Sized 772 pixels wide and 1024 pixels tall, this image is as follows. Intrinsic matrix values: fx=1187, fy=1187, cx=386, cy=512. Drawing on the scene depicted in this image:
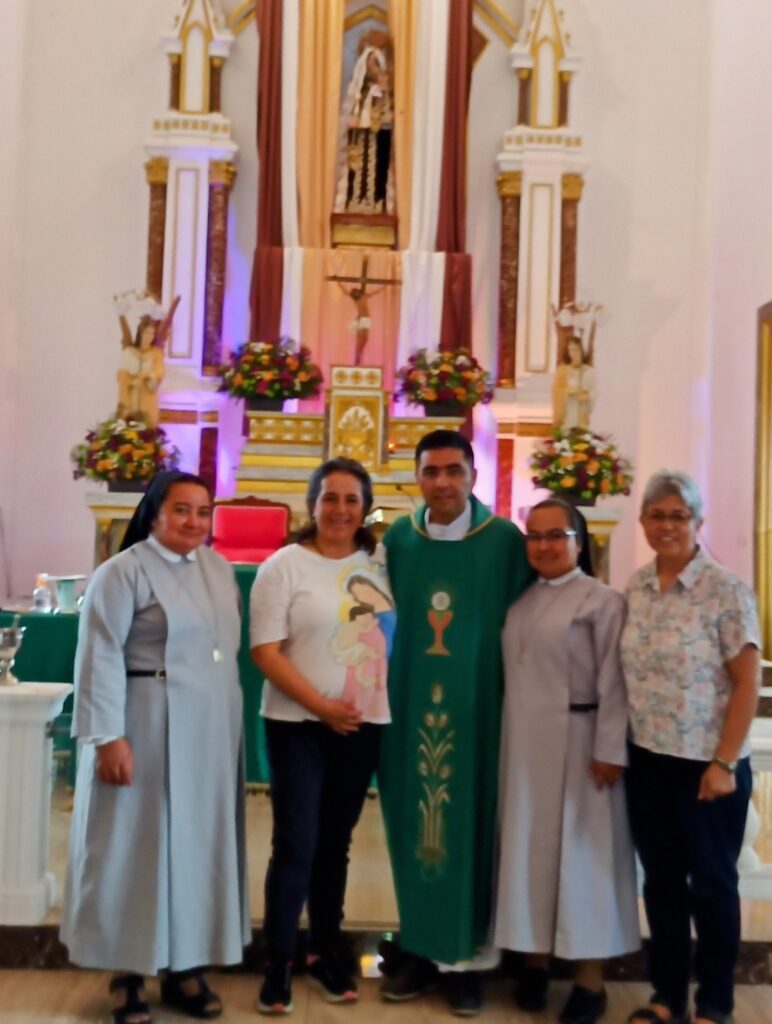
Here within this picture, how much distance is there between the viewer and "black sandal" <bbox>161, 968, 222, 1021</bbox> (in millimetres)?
3285

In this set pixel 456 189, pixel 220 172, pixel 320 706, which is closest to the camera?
pixel 320 706

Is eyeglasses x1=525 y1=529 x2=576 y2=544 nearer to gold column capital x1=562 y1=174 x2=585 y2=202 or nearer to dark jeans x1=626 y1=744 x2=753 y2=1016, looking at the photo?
dark jeans x1=626 y1=744 x2=753 y2=1016

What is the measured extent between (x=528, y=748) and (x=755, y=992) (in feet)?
3.79

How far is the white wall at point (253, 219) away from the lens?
10523mm

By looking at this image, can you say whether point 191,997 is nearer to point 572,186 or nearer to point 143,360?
point 143,360

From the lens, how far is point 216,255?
10461 mm

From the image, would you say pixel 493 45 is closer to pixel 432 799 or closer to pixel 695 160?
pixel 695 160

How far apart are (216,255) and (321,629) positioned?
25.4ft

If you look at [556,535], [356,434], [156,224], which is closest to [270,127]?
[156,224]

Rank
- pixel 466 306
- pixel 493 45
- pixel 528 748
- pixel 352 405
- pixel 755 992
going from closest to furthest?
1. pixel 528 748
2. pixel 755 992
3. pixel 352 405
4. pixel 466 306
5. pixel 493 45

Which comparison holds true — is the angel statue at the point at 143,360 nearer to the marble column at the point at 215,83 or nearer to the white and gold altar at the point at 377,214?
the white and gold altar at the point at 377,214

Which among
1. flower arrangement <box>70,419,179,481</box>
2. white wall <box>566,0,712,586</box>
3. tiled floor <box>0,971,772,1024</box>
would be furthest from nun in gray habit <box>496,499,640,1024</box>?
white wall <box>566,0,712,586</box>

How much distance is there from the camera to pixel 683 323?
1075cm

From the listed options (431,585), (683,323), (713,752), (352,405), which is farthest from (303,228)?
(713,752)
